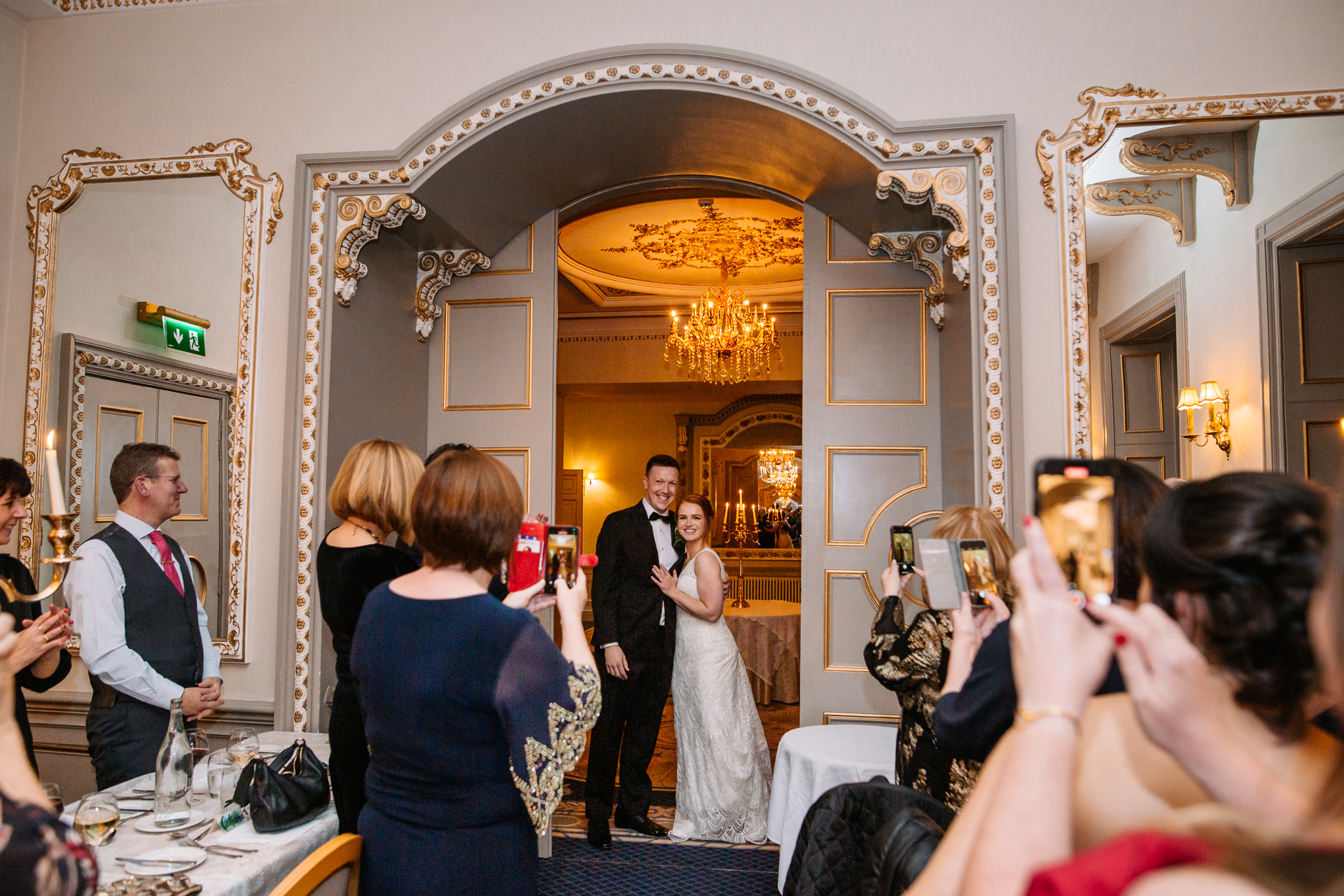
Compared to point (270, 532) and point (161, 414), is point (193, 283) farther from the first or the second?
point (270, 532)

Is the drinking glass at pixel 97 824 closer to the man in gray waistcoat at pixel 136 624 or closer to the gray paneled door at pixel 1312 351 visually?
the man in gray waistcoat at pixel 136 624

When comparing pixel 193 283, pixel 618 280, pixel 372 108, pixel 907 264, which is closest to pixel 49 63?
pixel 193 283

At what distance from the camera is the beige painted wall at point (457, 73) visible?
3.06 metres

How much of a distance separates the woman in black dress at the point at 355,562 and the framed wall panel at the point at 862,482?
198cm

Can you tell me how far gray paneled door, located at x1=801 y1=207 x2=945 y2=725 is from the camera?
12.2 ft

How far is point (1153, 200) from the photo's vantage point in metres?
3.01

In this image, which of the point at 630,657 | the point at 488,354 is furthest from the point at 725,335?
the point at 630,657

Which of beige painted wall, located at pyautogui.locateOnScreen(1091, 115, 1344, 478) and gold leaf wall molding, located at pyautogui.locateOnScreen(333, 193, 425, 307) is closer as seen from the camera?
beige painted wall, located at pyautogui.locateOnScreen(1091, 115, 1344, 478)

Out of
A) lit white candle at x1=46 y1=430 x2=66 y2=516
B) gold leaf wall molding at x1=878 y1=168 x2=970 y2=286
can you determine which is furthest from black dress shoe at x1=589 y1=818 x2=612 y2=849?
lit white candle at x1=46 y1=430 x2=66 y2=516

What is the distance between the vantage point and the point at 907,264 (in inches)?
156

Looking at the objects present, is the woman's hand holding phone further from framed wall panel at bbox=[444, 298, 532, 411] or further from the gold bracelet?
framed wall panel at bbox=[444, 298, 532, 411]

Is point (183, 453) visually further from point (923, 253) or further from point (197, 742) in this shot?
point (923, 253)

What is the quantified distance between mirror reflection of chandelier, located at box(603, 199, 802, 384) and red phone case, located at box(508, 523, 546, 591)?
5279mm

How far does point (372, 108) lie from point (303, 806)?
2.70 m
